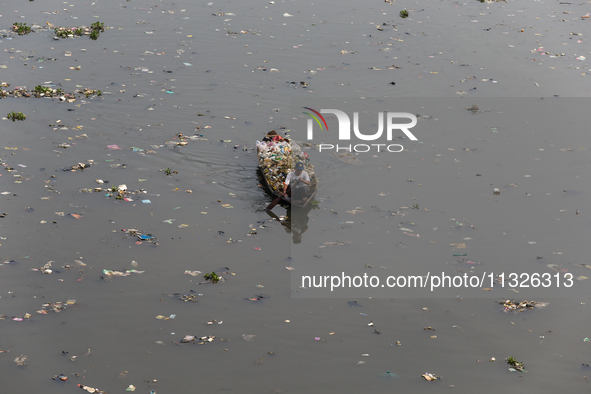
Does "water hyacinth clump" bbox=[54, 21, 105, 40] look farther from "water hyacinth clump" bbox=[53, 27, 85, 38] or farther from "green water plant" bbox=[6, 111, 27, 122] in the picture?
"green water plant" bbox=[6, 111, 27, 122]

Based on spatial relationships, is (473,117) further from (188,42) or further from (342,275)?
(188,42)

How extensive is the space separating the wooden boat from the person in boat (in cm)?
10

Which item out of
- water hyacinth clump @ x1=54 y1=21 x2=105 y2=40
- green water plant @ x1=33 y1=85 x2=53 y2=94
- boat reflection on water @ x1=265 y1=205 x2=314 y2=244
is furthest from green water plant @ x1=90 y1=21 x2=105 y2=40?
boat reflection on water @ x1=265 y1=205 x2=314 y2=244

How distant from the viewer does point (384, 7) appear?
78.8 feet

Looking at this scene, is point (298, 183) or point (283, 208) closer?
point (298, 183)

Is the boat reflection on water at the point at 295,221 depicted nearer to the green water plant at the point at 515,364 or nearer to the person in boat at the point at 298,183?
the person in boat at the point at 298,183

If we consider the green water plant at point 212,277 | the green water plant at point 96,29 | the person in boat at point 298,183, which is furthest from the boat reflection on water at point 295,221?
the green water plant at point 96,29

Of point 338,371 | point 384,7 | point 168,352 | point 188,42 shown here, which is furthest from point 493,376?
point 384,7

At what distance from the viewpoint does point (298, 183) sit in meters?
12.2

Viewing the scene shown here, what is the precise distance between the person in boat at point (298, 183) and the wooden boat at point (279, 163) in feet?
0.33

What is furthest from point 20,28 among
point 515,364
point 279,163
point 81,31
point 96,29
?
point 515,364

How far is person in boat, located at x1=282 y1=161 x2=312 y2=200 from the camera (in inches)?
477

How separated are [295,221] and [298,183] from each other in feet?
3.10

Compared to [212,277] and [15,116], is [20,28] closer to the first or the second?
[15,116]
